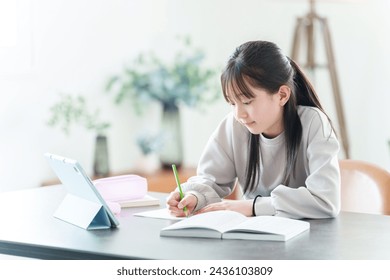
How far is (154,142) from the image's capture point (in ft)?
13.5

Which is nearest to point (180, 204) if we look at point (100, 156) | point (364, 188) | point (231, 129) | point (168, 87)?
point (231, 129)

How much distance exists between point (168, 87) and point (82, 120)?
51 cm

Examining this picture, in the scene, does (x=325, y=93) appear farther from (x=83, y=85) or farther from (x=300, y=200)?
(x=300, y=200)

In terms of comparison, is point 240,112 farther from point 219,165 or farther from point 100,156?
point 100,156

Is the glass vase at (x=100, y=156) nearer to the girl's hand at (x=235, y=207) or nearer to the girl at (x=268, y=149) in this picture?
the girl at (x=268, y=149)

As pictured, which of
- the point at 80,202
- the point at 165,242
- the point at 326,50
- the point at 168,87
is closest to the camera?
the point at 165,242

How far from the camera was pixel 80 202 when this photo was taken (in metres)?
2.07

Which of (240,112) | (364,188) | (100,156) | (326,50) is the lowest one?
(100,156)

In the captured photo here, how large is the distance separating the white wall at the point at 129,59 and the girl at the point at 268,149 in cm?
149

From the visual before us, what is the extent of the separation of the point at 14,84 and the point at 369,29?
6.70 feet

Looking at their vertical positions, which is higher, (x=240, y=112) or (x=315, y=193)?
(x=240, y=112)

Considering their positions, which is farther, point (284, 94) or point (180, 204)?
point (284, 94)

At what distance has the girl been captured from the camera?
2.08m

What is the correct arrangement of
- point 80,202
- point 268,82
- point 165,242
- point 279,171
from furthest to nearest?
1. point 279,171
2. point 268,82
3. point 80,202
4. point 165,242
